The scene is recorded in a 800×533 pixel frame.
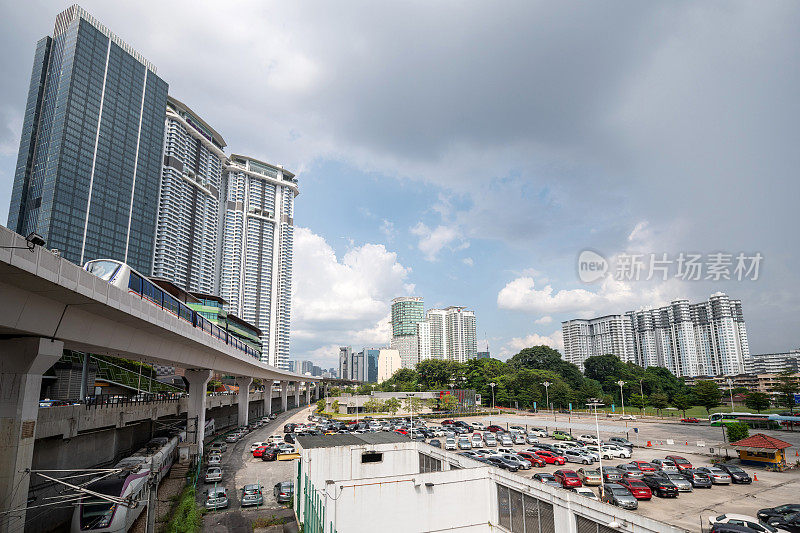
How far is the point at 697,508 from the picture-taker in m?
24.2

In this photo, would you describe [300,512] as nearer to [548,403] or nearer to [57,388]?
[57,388]

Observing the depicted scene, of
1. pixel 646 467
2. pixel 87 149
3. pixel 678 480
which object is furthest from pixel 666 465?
pixel 87 149

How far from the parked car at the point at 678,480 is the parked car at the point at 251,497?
25833 mm

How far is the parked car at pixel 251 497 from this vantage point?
86.6 ft

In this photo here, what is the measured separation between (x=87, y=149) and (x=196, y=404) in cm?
10180

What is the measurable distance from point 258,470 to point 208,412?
1351 inches

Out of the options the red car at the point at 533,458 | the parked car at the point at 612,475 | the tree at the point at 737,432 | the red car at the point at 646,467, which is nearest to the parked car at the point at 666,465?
the red car at the point at 646,467

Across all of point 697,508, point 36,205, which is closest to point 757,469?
point 697,508

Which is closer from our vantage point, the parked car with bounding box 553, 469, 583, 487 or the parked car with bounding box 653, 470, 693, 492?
the parked car with bounding box 653, 470, 693, 492

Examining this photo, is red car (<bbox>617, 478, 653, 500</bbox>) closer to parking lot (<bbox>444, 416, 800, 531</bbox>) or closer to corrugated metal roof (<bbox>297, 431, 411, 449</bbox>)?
parking lot (<bbox>444, 416, 800, 531</bbox>)

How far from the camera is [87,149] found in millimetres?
113375

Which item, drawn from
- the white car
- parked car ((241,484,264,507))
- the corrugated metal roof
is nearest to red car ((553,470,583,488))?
the white car

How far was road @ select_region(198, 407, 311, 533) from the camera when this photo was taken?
2337 cm

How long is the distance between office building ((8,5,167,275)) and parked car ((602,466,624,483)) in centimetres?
11893
